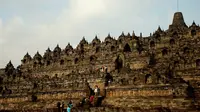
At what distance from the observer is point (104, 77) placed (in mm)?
40031

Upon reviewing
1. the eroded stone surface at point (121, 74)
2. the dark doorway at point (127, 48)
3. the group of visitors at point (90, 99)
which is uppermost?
the dark doorway at point (127, 48)

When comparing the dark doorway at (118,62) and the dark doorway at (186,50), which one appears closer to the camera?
the dark doorway at (186,50)

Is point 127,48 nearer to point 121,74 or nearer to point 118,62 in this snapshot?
point 118,62

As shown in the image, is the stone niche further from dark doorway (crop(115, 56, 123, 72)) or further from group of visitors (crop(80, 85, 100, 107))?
group of visitors (crop(80, 85, 100, 107))

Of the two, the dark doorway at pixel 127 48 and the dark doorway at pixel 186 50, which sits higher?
the dark doorway at pixel 127 48

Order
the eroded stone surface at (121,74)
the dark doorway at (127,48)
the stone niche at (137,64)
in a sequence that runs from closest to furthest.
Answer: the eroded stone surface at (121,74) < the stone niche at (137,64) < the dark doorway at (127,48)

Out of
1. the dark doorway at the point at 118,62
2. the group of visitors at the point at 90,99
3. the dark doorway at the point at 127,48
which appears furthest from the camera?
the dark doorway at the point at 127,48

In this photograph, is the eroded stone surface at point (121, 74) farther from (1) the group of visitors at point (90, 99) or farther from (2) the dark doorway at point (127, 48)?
(1) the group of visitors at point (90, 99)

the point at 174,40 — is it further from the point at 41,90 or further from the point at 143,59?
the point at 41,90

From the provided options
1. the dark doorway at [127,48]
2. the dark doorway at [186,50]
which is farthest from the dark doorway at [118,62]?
the dark doorway at [186,50]

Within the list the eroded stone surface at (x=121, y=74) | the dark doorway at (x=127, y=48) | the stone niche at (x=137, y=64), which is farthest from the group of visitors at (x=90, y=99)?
the dark doorway at (x=127, y=48)

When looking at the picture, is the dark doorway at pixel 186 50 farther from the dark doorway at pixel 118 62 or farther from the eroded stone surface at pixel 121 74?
the dark doorway at pixel 118 62

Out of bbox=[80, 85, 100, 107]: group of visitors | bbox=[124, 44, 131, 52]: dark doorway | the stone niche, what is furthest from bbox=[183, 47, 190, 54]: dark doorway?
bbox=[80, 85, 100, 107]: group of visitors

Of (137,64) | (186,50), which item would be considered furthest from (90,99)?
(186,50)
